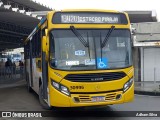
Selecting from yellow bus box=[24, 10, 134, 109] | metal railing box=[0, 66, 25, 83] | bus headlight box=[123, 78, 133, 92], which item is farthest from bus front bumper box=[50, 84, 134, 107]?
metal railing box=[0, 66, 25, 83]

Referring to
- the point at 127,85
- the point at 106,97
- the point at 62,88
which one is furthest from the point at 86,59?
the point at 127,85

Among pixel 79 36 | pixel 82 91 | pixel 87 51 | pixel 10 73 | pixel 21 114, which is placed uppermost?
pixel 79 36

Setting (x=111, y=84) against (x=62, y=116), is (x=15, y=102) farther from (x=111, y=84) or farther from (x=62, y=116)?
(x=111, y=84)

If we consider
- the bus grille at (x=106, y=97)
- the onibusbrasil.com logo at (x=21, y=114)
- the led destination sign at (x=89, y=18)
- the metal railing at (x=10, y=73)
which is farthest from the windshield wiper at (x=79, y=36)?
the metal railing at (x=10, y=73)

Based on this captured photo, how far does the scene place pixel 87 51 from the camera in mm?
9930

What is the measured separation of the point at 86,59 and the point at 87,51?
24cm

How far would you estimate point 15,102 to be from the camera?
14.6 meters

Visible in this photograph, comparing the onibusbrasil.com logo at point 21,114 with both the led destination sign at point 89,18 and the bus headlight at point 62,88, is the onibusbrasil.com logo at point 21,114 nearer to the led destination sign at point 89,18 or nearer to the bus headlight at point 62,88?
the bus headlight at point 62,88

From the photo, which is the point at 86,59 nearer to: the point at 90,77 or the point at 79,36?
the point at 90,77

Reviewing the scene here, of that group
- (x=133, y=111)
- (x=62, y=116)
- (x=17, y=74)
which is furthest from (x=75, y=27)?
(x=17, y=74)

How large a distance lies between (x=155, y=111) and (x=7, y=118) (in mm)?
4837

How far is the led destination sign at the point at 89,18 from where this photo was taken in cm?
1026

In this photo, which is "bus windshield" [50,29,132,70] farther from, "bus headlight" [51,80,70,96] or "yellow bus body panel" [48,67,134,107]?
"bus headlight" [51,80,70,96]

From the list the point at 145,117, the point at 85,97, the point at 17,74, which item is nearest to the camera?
the point at 85,97
